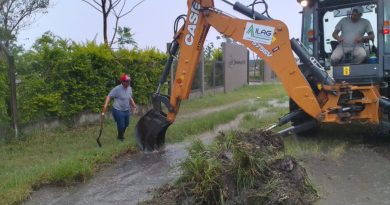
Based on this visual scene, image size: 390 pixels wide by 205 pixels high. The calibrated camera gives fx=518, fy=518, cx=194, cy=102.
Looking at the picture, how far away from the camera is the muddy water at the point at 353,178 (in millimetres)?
6172

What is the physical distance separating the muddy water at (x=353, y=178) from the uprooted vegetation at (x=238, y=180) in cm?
46

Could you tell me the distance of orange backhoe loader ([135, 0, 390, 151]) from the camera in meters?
8.59

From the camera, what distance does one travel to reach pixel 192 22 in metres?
9.12

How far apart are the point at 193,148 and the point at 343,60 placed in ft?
14.2

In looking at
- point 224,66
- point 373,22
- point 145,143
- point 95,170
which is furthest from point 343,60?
point 224,66

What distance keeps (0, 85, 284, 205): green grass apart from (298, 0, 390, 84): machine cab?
3.32m

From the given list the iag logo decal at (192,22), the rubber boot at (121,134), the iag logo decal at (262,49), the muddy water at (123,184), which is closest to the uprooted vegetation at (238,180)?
the muddy water at (123,184)

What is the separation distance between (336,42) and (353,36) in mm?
440

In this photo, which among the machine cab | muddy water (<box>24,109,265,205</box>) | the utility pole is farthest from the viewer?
the utility pole

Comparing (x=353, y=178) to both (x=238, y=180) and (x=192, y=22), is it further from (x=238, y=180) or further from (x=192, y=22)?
(x=192, y=22)

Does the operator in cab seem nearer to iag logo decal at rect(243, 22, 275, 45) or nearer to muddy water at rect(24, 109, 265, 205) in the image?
iag logo decal at rect(243, 22, 275, 45)

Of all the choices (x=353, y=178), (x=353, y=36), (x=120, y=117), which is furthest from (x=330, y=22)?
(x=120, y=117)

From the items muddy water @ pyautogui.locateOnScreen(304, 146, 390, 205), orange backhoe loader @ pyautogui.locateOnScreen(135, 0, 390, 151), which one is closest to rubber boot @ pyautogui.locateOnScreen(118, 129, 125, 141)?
orange backhoe loader @ pyautogui.locateOnScreen(135, 0, 390, 151)

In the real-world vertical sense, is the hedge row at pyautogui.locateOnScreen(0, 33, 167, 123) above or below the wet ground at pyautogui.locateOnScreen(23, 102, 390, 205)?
above
